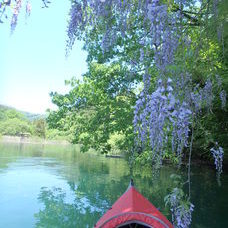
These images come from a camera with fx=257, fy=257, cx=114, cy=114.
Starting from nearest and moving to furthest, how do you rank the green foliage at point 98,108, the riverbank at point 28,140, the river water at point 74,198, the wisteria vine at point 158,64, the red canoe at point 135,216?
the wisteria vine at point 158,64
the red canoe at point 135,216
the river water at point 74,198
the green foliage at point 98,108
the riverbank at point 28,140

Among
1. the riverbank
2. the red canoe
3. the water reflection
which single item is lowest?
the water reflection

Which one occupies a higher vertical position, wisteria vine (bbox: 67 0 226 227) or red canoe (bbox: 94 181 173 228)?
wisteria vine (bbox: 67 0 226 227)

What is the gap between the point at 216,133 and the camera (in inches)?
377

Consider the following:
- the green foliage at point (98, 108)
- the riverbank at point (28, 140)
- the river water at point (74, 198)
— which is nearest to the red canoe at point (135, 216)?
the river water at point (74, 198)

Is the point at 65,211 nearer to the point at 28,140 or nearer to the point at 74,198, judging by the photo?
the point at 74,198

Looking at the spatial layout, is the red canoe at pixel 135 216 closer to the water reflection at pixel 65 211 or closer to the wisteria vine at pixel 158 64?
the wisteria vine at pixel 158 64

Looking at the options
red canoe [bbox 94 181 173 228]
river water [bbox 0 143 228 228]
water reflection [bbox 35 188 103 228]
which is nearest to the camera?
Result: red canoe [bbox 94 181 173 228]

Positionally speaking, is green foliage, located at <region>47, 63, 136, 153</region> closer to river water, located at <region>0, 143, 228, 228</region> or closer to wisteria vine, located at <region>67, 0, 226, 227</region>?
river water, located at <region>0, 143, 228, 228</region>

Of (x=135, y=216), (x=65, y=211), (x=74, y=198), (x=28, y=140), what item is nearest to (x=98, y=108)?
(x=65, y=211)

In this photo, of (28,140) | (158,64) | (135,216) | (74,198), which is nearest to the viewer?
(158,64)

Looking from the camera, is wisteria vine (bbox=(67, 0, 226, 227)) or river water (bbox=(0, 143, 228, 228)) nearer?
wisteria vine (bbox=(67, 0, 226, 227))

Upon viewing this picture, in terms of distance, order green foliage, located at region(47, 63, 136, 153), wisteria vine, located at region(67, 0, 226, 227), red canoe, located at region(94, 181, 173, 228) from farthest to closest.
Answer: green foliage, located at region(47, 63, 136, 153) < red canoe, located at region(94, 181, 173, 228) < wisteria vine, located at region(67, 0, 226, 227)

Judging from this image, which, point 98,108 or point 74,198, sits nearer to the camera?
point 98,108

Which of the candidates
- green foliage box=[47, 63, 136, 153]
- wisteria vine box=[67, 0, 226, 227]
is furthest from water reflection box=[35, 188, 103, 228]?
wisteria vine box=[67, 0, 226, 227]
